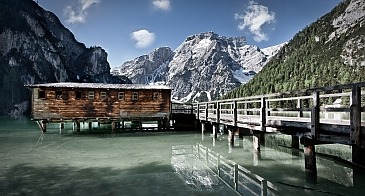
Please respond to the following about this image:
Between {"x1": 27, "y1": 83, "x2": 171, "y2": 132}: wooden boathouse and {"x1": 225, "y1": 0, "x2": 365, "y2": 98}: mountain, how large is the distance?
342 ft

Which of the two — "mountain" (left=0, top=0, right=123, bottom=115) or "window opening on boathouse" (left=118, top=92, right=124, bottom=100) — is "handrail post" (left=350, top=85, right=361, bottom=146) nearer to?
"window opening on boathouse" (left=118, top=92, right=124, bottom=100)

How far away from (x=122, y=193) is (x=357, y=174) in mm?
9643

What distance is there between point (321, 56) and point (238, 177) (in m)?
168

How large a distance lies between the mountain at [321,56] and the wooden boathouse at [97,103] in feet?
342

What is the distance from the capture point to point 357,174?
11711 mm

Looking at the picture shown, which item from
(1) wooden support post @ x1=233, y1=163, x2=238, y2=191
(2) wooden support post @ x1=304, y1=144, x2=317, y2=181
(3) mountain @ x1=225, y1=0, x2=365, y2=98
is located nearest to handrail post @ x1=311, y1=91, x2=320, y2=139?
(2) wooden support post @ x1=304, y1=144, x2=317, y2=181

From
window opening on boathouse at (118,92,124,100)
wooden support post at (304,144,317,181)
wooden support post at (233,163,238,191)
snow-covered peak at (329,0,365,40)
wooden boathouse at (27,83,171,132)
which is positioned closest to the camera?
wooden support post at (233,163,238,191)

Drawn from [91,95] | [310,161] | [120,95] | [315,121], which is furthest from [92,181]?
[120,95]

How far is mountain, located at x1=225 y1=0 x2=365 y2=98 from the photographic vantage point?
5226 inches

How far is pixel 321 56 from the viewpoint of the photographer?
158m

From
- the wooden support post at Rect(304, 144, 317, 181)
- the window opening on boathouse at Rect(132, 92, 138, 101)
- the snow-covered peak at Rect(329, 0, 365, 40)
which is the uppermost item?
the snow-covered peak at Rect(329, 0, 365, 40)

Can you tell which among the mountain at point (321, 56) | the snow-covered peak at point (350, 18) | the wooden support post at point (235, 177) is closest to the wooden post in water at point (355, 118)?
the wooden support post at point (235, 177)

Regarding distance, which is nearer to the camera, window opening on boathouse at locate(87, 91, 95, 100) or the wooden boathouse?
the wooden boathouse

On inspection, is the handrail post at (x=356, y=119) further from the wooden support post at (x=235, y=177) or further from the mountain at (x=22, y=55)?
the mountain at (x=22, y=55)
